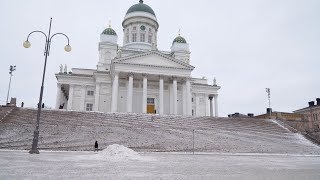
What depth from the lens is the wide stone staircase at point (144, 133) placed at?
87.2 ft

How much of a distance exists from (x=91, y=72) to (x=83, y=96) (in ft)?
19.5

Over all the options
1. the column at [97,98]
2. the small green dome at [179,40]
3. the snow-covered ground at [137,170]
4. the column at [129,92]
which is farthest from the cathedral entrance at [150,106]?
the snow-covered ground at [137,170]

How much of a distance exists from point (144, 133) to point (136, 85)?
24.3 m

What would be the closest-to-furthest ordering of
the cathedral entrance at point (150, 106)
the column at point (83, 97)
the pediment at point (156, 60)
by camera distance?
the pediment at point (156, 60) → the column at point (83, 97) → the cathedral entrance at point (150, 106)

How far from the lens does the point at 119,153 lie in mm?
17531

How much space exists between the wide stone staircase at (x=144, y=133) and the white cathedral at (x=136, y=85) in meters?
11.1

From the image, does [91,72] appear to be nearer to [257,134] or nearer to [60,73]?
[60,73]

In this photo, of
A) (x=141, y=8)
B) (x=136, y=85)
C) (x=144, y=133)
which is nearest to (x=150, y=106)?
(x=136, y=85)

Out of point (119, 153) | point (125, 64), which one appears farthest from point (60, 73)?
point (119, 153)

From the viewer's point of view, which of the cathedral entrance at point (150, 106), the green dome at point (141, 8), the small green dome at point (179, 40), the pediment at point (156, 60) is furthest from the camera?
the green dome at point (141, 8)

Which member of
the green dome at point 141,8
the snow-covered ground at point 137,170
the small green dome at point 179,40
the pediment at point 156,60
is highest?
the green dome at point 141,8

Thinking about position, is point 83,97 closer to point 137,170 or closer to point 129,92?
point 129,92

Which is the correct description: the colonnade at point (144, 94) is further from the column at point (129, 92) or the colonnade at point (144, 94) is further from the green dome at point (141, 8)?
the green dome at point (141, 8)

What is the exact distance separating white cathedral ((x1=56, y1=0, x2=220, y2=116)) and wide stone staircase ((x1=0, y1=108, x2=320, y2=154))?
1114 centimetres
